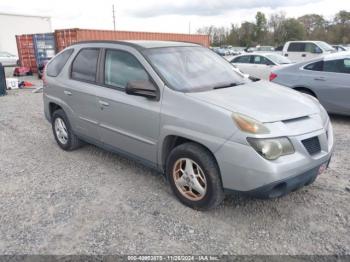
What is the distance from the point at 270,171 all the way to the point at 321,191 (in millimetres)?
1395

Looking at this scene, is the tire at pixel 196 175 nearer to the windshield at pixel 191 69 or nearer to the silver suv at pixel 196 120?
the silver suv at pixel 196 120

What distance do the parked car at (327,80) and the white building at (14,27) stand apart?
3482 cm

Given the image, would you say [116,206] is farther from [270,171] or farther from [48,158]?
[48,158]

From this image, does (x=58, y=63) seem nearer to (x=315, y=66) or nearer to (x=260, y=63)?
(x=315, y=66)

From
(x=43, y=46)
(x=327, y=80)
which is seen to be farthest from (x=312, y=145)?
(x=43, y=46)

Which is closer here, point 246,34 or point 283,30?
point 283,30

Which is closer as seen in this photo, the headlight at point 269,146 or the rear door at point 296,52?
the headlight at point 269,146

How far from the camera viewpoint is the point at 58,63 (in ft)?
16.2

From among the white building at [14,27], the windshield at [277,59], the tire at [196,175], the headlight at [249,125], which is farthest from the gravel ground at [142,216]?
the white building at [14,27]

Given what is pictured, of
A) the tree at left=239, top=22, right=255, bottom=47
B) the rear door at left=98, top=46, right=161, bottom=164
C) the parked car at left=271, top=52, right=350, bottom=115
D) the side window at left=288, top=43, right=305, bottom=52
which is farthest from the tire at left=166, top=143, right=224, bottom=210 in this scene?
the tree at left=239, top=22, right=255, bottom=47

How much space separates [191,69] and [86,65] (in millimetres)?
1607

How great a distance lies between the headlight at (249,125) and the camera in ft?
8.76

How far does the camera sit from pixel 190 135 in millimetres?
3008

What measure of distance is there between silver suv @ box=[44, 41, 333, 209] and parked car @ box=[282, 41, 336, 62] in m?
13.3
